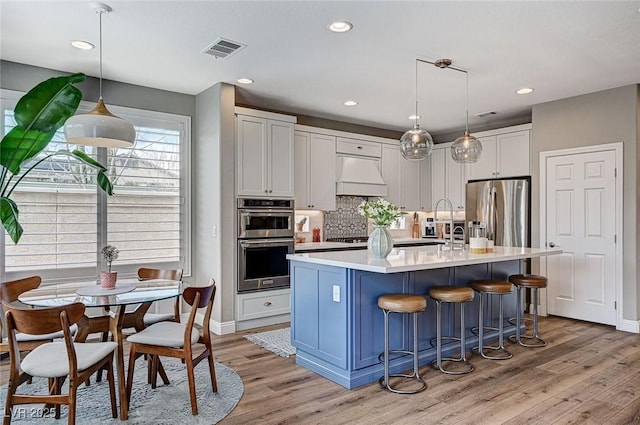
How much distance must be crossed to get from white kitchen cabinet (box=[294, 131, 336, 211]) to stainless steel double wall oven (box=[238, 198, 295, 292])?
61 centimetres

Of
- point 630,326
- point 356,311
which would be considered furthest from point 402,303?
point 630,326

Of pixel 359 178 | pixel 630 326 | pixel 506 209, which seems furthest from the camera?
pixel 359 178

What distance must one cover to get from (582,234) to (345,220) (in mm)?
3216

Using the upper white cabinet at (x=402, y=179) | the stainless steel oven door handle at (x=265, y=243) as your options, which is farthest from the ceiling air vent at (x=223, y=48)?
the upper white cabinet at (x=402, y=179)

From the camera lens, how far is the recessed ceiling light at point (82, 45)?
3.54m

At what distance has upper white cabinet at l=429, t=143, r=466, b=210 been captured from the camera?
22.4ft

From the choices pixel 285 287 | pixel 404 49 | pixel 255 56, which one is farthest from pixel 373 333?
pixel 255 56

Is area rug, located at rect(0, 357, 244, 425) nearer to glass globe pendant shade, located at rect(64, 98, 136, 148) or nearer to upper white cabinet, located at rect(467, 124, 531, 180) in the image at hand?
glass globe pendant shade, located at rect(64, 98, 136, 148)

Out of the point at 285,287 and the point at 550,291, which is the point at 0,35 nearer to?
the point at 285,287

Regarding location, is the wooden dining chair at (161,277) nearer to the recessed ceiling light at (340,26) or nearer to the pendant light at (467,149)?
the recessed ceiling light at (340,26)

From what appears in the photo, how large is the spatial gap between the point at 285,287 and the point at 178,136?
2.22 m

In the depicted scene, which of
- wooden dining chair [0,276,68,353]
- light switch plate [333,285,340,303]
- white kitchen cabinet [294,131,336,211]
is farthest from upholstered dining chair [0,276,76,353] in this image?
white kitchen cabinet [294,131,336,211]

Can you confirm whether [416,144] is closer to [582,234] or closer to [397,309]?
[397,309]

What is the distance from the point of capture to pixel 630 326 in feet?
15.4
